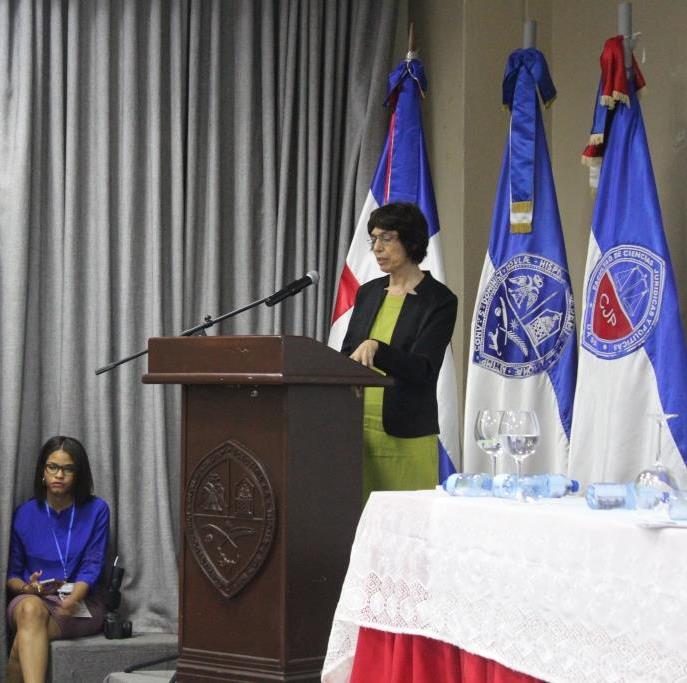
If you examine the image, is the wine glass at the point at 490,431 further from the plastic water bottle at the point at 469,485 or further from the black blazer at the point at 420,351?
the black blazer at the point at 420,351

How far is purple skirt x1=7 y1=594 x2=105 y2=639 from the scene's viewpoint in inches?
182

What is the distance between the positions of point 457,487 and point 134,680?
2.25m

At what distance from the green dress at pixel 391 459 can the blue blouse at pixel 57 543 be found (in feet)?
5.63

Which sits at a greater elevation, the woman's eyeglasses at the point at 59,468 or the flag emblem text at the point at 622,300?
the flag emblem text at the point at 622,300

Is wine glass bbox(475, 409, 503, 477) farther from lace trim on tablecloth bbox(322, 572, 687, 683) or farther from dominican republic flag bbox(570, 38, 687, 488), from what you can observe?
dominican republic flag bbox(570, 38, 687, 488)

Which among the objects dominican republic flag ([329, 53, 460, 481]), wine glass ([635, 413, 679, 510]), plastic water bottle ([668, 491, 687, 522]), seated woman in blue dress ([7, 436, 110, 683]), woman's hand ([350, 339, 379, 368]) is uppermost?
dominican republic flag ([329, 53, 460, 481])

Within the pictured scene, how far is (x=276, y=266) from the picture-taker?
5285 mm

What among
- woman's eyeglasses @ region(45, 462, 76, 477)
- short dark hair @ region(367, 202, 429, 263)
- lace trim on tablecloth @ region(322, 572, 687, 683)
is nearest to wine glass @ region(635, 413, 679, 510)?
lace trim on tablecloth @ region(322, 572, 687, 683)

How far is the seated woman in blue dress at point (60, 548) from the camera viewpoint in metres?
4.65

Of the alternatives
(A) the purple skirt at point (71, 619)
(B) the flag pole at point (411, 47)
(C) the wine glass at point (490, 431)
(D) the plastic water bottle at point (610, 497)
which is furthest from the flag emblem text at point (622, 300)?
(A) the purple skirt at point (71, 619)

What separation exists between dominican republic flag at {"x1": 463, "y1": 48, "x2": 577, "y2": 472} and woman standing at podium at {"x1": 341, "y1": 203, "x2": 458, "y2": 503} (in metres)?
0.95

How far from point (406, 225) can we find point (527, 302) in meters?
1.03

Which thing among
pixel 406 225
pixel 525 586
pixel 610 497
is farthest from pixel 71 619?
pixel 610 497

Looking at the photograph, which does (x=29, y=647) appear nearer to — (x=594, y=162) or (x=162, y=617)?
(x=162, y=617)
